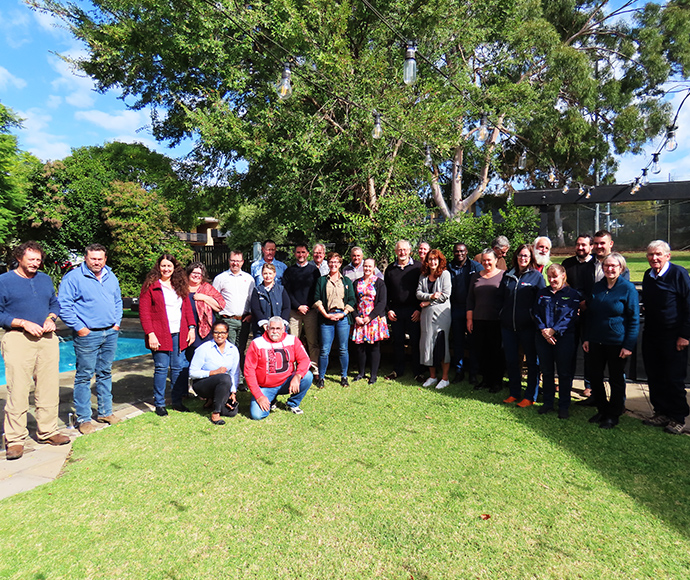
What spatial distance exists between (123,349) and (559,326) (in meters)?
10.4

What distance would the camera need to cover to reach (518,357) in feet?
15.0

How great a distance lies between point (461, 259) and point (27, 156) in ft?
41.2

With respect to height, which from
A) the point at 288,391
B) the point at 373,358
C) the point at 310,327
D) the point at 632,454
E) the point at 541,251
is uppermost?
the point at 541,251

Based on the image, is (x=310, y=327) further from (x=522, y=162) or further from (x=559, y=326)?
(x=522, y=162)

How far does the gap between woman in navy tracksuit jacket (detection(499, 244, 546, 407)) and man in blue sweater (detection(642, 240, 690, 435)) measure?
944 millimetres

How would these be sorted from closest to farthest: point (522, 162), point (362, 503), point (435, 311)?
point (362, 503)
point (435, 311)
point (522, 162)

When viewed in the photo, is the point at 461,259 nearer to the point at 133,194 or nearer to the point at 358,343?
the point at 358,343

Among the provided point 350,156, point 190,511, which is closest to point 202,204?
point 350,156

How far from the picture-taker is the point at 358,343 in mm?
5402

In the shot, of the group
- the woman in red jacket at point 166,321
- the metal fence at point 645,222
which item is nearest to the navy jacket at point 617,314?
the woman in red jacket at point 166,321

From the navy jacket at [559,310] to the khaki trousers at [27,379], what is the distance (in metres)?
4.54

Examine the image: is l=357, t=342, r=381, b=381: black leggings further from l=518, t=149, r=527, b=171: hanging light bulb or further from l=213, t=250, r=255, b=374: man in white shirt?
l=518, t=149, r=527, b=171: hanging light bulb

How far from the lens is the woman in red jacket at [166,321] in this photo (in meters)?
4.38

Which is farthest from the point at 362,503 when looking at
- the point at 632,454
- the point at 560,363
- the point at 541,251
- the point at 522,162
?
the point at 522,162
